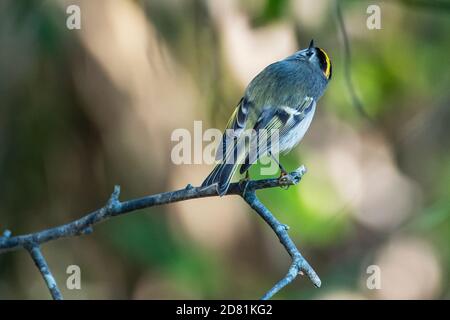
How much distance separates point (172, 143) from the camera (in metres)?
5.67

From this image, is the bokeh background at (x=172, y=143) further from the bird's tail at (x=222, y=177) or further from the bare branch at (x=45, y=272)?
the bare branch at (x=45, y=272)

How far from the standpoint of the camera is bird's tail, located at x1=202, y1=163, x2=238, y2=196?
9.79 feet

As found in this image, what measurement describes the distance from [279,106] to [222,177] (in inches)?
32.6

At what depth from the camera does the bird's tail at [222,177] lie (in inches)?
118

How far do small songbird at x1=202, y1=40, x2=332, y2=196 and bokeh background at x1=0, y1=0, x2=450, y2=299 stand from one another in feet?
4.08

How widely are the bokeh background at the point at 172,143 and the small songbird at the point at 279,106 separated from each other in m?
1.24

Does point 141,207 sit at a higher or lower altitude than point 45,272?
higher

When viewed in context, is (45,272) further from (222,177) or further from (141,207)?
(222,177)

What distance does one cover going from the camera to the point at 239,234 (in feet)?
19.5

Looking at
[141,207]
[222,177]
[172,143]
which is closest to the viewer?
[141,207]

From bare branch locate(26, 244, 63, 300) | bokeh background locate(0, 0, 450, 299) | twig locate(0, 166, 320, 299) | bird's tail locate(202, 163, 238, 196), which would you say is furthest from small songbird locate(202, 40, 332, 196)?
bokeh background locate(0, 0, 450, 299)

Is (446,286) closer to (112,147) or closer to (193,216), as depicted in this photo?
(193,216)

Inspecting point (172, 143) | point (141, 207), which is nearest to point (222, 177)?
point (141, 207)

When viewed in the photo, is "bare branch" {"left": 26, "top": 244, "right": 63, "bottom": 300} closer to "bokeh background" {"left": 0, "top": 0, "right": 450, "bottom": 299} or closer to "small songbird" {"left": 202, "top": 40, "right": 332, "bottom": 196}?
"small songbird" {"left": 202, "top": 40, "right": 332, "bottom": 196}
